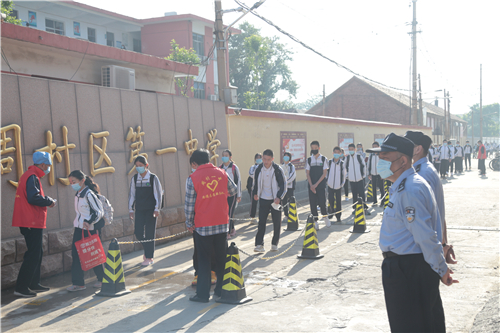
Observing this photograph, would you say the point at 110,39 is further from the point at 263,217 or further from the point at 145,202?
the point at 263,217

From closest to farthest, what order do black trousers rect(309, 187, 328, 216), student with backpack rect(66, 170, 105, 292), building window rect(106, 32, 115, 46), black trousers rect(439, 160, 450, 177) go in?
student with backpack rect(66, 170, 105, 292), black trousers rect(309, 187, 328, 216), black trousers rect(439, 160, 450, 177), building window rect(106, 32, 115, 46)

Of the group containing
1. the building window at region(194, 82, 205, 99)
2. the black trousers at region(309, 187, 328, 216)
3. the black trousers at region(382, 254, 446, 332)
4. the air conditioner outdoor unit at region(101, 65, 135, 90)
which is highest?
the building window at region(194, 82, 205, 99)

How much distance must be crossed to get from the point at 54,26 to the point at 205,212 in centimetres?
2672

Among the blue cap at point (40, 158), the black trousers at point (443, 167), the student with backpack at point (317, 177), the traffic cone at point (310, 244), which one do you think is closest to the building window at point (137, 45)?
the black trousers at point (443, 167)

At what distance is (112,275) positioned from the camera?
6.61 meters

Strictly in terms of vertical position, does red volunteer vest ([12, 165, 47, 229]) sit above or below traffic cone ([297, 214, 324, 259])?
above

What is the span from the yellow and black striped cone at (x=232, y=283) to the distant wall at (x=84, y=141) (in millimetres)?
3341

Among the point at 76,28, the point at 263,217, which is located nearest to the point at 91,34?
the point at 76,28

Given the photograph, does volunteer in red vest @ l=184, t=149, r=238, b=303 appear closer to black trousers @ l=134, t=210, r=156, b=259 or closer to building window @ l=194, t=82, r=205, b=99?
black trousers @ l=134, t=210, r=156, b=259

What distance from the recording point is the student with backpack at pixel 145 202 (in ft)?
27.4

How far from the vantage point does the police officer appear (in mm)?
3354

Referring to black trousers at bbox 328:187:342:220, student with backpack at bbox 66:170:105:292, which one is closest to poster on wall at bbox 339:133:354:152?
black trousers at bbox 328:187:342:220

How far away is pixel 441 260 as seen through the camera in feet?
11.0

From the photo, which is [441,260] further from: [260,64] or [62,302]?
[260,64]
